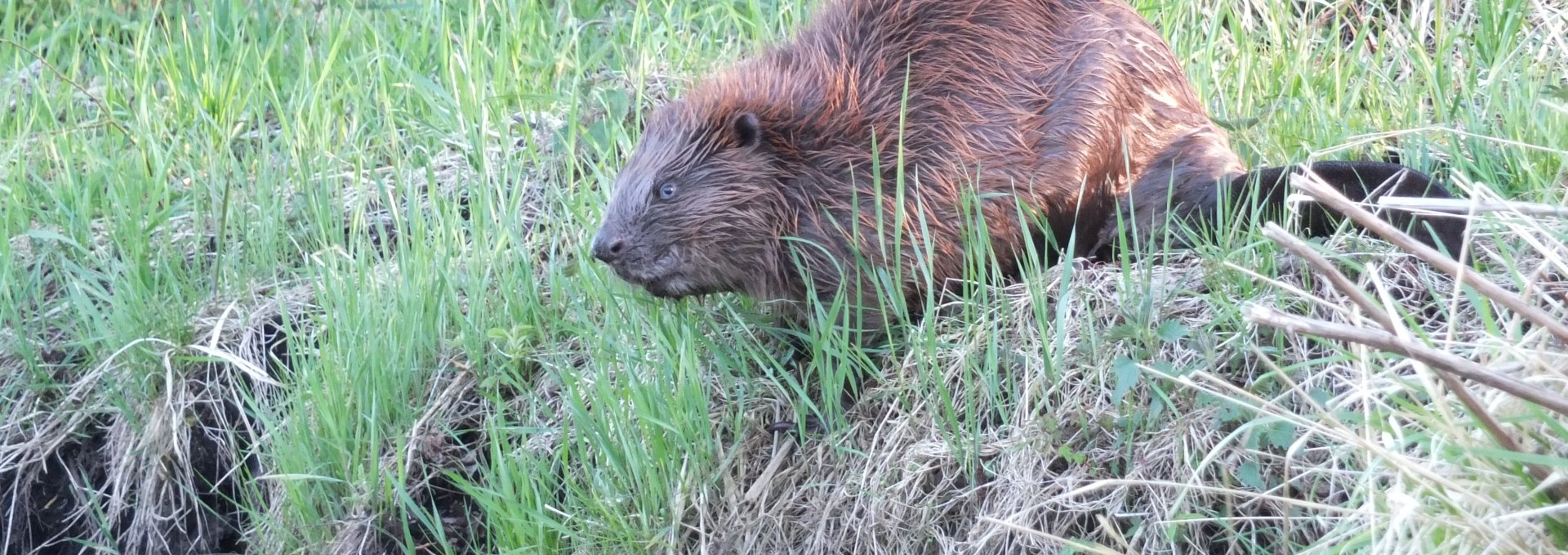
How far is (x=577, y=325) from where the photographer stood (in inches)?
112

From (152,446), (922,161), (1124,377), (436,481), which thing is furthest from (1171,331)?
(152,446)

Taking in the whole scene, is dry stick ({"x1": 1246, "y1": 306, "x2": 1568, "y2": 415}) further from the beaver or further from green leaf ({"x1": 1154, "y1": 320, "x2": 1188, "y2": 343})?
the beaver

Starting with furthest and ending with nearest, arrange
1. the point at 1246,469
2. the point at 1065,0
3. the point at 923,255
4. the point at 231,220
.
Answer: the point at 231,220
the point at 1065,0
the point at 923,255
the point at 1246,469

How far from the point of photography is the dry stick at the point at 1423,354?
4.46ft

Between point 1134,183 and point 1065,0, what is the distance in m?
0.43

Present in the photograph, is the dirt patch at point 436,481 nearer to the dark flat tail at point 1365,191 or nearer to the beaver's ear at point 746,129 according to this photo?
the beaver's ear at point 746,129

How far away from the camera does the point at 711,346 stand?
8.69ft

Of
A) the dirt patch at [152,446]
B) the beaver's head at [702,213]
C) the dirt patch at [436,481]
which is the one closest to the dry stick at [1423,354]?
the beaver's head at [702,213]

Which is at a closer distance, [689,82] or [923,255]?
[923,255]

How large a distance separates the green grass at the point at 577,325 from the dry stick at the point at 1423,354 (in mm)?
104

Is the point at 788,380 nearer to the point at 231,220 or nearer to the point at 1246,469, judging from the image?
the point at 1246,469

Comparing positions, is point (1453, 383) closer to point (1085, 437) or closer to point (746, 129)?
point (1085, 437)

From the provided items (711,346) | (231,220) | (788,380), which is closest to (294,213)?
(231,220)

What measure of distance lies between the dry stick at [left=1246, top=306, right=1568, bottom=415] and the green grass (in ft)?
0.34
